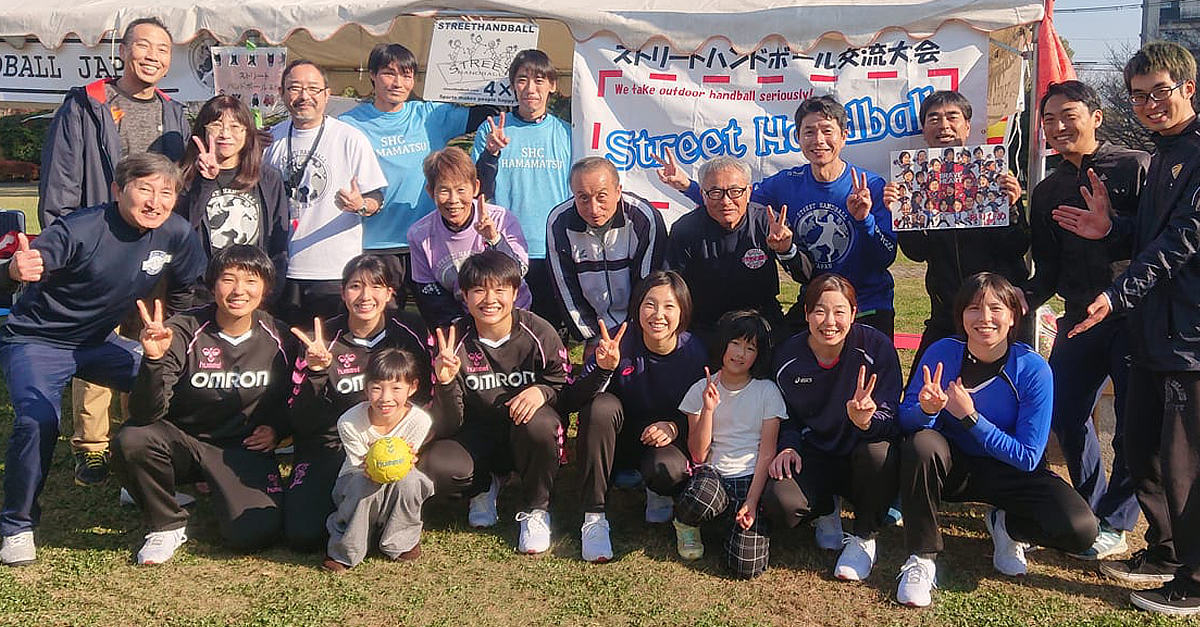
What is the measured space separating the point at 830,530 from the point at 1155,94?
77.7 inches

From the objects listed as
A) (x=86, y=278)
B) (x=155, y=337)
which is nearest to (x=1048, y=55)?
(x=155, y=337)

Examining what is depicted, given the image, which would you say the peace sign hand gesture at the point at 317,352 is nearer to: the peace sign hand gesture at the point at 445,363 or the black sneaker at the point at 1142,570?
the peace sign hand gesture at the point at 445,363

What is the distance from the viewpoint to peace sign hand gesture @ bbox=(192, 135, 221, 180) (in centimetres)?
431

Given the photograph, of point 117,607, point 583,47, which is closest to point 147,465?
point 117,607

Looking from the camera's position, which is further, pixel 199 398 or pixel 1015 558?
pixel 199 398

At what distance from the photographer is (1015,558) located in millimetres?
3543

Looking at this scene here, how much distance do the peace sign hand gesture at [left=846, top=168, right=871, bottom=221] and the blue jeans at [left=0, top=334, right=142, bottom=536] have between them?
3085mm

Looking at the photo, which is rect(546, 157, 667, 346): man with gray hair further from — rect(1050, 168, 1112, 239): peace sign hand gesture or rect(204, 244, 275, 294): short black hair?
rect(1050, 168, 1112, 239): peace sign hand gesture

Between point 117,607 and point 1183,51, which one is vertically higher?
point 1183,51

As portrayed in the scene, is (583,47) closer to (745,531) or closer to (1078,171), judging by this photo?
(1078,171)

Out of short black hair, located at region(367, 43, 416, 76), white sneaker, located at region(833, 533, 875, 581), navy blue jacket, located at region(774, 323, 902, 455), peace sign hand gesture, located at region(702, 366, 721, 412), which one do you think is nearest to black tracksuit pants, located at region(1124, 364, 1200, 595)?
navy blue jacket, located at region(774, 323, 902, 455)

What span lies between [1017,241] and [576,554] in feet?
7.88

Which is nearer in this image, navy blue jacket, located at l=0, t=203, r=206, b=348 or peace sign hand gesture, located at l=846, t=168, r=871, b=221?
navy blue jacket, located at l=0, t=203, r=206, b=348

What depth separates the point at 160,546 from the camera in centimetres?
365
